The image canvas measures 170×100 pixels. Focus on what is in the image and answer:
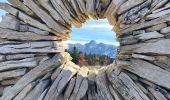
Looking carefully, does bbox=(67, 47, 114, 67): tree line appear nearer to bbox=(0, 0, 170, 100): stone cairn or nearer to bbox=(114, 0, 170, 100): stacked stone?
bbox=(0, 0, 170, 100): stone cairn

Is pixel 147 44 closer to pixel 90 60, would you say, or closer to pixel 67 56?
pixel 67 56

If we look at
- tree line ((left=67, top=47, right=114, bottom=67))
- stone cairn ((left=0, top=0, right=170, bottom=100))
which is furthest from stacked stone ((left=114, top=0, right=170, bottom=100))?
tree line ((left=67, top=47, right=114, bottom=67))

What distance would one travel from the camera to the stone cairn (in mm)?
4344

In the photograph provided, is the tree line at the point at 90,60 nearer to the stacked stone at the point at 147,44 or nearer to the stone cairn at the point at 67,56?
the stone cairn at the point at 67,56

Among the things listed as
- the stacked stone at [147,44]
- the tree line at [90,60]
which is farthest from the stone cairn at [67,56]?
the tree line at [90,60]

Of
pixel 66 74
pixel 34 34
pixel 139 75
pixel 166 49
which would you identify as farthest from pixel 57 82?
pixel 166 49

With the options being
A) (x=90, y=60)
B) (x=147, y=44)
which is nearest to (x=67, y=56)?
(x=147, y=44)

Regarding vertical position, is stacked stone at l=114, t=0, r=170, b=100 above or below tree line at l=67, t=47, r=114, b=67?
above

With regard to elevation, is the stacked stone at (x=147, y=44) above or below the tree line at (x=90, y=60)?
above

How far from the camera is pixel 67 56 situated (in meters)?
4.91

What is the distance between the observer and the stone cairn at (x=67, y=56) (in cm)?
434

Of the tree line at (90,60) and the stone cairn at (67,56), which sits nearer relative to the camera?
the stone cairn at (67,56)

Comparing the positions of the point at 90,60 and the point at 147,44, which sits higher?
the point at 147,44

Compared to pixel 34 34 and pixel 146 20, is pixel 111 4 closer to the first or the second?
pixel 146 20
